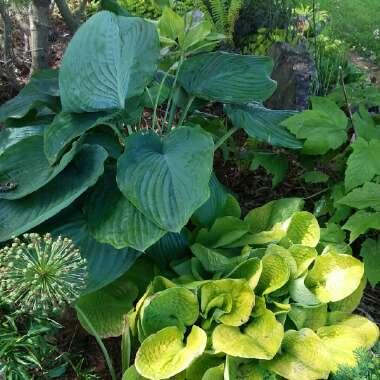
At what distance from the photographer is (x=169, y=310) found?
1.81 metres

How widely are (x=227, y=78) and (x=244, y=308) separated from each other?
1.08 m

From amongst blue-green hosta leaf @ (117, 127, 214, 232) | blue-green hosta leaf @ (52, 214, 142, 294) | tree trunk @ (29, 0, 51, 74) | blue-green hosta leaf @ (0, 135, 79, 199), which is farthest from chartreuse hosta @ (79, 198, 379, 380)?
tree trunk @ (29, 0, 51, 74)

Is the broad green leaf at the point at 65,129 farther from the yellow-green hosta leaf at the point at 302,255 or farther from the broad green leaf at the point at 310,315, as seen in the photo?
the broad green leaf at the point at 310,315

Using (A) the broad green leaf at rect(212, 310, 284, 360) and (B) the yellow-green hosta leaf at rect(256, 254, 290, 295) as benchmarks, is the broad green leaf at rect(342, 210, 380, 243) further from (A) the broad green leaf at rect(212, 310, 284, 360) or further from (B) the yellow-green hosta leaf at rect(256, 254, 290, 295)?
(A) the broad green leaf at rect(212, 310, 284, 360)

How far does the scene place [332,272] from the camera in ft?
6.46

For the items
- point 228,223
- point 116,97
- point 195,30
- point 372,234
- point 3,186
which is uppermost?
point 195,30

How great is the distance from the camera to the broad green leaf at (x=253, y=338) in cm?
170

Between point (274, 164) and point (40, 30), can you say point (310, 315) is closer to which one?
point (274, 164)

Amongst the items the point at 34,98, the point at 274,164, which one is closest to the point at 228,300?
the point at 274,164

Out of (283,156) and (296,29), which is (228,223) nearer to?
(283,156)

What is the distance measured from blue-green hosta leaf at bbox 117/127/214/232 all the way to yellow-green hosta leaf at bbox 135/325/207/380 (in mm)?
338

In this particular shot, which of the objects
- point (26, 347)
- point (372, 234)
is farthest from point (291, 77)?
point (26, 347)

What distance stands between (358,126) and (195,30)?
2.50ft

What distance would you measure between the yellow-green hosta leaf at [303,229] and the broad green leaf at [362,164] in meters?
0.18
